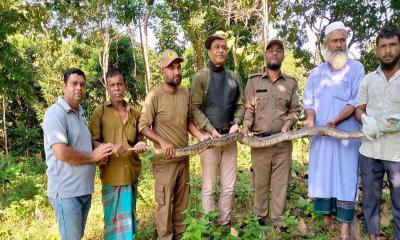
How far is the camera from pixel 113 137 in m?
3.77

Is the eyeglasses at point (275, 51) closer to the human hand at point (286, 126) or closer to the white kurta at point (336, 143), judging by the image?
the white kurta at point (336, 143)

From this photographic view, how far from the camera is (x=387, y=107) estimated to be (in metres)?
3.51

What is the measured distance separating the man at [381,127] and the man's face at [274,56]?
3.22 feet

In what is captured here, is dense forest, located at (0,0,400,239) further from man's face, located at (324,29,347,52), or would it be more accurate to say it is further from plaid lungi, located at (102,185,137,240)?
man's face, located at (324,29,347,52)

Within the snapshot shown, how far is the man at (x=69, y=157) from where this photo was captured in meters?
3.14

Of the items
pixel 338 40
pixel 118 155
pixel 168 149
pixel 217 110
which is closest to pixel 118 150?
pixel 118 155

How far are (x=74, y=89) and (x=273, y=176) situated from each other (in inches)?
101

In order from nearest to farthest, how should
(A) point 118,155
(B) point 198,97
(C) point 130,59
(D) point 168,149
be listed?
(A) point 118,155 → (D) point 168,149 → (B) point 198,97 → (C) point 130,59

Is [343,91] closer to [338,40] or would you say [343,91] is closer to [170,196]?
→ [338,40]

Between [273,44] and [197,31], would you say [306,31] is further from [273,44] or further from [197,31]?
[273,44]

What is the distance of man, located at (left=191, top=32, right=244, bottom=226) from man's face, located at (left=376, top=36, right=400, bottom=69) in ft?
5.26

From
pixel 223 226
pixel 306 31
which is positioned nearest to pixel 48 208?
pixel 223 226

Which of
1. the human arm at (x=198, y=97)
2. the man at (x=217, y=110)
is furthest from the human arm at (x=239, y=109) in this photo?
the human arm at (x=198, y=97)

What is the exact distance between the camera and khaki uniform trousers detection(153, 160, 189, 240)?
13.1 feet
